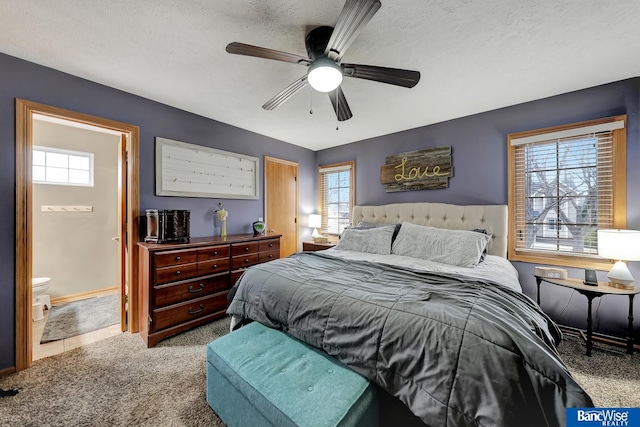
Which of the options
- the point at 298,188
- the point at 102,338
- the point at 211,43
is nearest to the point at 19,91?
the point at 211,43

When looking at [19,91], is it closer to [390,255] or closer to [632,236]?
[390,255]

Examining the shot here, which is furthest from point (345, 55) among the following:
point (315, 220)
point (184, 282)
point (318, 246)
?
point (315, 220)

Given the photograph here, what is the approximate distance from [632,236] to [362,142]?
10.4 ft

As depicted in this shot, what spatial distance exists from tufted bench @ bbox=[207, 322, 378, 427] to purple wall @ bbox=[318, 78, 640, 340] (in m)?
2.69

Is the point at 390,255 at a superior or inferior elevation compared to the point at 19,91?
inferior

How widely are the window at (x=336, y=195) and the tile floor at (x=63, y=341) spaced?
3.34m

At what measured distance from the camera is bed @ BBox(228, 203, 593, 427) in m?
0.92

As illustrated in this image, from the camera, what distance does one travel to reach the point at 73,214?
3402mm

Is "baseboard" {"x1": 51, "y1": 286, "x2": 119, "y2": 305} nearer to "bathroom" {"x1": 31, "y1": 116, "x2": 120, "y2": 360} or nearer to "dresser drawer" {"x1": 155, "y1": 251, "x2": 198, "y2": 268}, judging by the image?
"bathroom" {"x1": 31, "y1": 116, "x2": 120, "y2": 360}

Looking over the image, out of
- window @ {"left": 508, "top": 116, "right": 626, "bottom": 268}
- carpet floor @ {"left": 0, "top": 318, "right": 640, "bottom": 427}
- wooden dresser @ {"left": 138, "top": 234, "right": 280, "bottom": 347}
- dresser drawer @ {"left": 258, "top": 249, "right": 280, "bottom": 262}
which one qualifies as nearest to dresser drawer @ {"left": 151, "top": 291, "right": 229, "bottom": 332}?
wooden dresser @ {"left": 138, "top": 234, "right": 280, "bottom": 347}

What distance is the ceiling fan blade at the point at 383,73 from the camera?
161 cm

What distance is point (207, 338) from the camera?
240 cm

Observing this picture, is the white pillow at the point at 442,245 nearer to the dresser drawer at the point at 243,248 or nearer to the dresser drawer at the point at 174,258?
the dresser drawer at the point at 243,248

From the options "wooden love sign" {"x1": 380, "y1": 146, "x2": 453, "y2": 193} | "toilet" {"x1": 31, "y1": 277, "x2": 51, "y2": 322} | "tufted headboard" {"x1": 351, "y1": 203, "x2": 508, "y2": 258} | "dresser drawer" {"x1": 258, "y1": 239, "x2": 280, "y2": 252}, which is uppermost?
"wooden love sign" {"x1": 380, "y1": 146, "x2": 453, "y2": 193}
